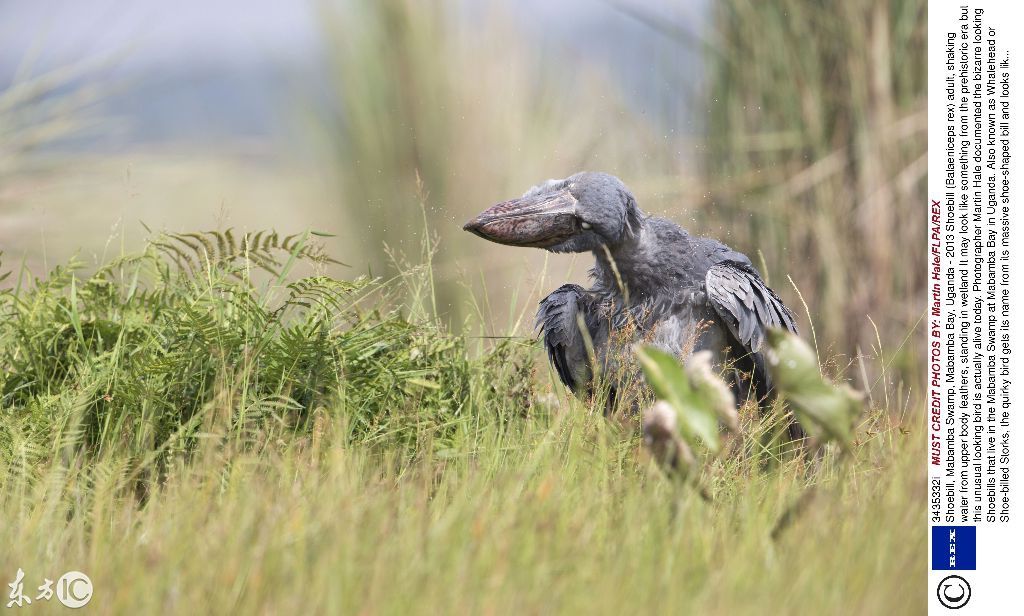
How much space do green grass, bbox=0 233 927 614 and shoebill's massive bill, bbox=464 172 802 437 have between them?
0.12 m

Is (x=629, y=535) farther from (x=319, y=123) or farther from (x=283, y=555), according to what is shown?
(x=319, y=123)

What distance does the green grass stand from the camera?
3.73 feet

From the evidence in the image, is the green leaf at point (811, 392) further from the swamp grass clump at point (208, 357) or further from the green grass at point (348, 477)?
the swamp grass clump at point (208, 357)

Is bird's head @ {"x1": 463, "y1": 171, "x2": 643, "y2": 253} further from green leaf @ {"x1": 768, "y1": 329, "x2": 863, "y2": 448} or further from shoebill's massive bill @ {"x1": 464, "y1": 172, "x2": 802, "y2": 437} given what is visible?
green leaf @ {"x1": 768, "y1": 329, "x2": 863, "y2": 448}

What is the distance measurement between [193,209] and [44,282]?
1188mm

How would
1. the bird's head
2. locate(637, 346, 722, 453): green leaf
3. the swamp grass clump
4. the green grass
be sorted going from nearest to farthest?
the green grass, locate(637, 346, 722, 453): green leaf, the swamp grass clump, the bird's head

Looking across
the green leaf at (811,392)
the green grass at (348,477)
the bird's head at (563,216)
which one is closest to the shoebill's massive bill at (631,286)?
the bird's head at (563,216)

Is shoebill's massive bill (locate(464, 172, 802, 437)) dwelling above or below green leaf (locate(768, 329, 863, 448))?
above

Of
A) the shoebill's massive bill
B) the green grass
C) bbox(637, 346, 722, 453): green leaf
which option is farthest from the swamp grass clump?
bbox(637, 346, 722, 453): green leaf

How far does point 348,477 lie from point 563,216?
64 cm

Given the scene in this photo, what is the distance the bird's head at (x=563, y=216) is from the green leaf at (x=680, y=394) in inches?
24.0

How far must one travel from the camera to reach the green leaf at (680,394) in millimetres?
1272

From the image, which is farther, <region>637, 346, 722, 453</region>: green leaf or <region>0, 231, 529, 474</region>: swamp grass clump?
<region>0, 231, 529, 474</region>: swamp grass clump

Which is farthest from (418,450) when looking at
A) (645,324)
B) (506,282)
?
(506,282)
